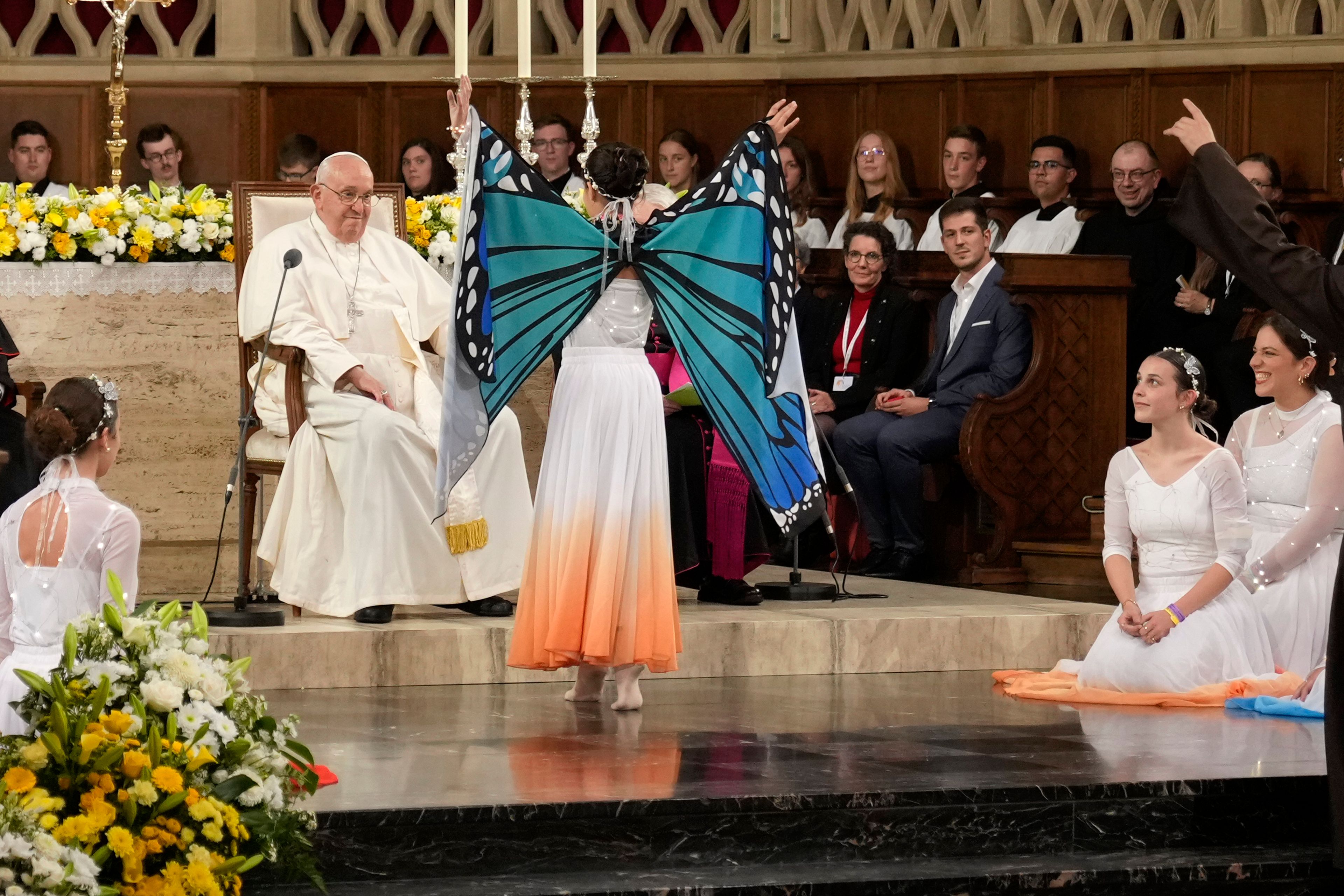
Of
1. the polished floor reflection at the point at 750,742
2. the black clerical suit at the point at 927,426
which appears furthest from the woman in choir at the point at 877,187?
the polished floor reflection at the point at 750,742

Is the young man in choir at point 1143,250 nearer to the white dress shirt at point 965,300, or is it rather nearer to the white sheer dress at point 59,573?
the white dress shirt at point 965,300

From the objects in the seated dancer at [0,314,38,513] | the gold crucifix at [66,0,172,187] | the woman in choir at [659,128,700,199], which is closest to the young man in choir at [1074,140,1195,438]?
the woman in choir at [659,128,700,199]

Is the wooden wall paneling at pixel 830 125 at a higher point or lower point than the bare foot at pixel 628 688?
higher

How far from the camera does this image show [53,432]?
4.61m

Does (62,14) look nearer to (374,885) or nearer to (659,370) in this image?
(659,370)

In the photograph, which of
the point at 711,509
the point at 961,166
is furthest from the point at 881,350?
the point at 711,509

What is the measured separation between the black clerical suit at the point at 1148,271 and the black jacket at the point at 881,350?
0.78 metres

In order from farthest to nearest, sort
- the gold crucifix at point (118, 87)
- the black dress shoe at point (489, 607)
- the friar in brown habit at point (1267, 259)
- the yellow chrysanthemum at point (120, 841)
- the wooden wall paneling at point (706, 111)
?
the wooden wall paneling at point (706, 111) → the gold crucifix at point (118, 87) → the black dress shoe at point (489, 607) → the friar in brown habit at point (1267, 259) → the yellow chrysanthemum at point (120, 841)

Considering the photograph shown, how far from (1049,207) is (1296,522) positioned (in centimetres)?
337

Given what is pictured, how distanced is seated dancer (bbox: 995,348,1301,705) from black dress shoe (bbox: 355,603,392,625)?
6.34ft

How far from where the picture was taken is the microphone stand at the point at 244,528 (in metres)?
6.36

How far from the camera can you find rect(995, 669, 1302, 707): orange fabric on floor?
6258 millimetres

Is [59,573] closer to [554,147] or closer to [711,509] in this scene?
[711,509]

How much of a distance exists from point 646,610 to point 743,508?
4.78 ft
